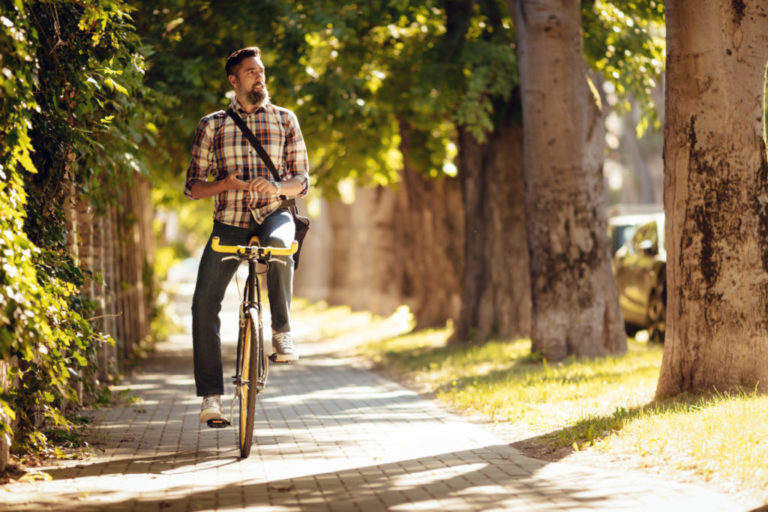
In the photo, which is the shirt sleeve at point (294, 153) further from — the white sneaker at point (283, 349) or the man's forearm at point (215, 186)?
the white sneaker at point (283, 349)

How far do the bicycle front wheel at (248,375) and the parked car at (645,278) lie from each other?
31.4ft

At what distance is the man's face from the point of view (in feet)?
24.3

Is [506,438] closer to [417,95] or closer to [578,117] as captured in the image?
[578,117]

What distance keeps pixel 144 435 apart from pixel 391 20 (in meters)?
8.13

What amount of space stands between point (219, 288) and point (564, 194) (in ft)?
21.2

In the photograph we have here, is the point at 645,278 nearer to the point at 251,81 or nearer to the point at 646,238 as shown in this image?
the point at 646,238

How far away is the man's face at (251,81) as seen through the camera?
7.42 metres

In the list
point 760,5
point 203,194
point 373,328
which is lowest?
point 373,328

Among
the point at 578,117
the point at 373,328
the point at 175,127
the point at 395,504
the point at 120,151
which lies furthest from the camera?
the point at 373,328

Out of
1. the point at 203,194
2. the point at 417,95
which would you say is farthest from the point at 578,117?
the point at 203,194

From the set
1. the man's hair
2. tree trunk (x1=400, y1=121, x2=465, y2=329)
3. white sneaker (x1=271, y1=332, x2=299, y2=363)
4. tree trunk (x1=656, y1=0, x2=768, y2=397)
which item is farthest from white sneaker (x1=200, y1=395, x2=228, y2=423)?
tree trunk (x1=400, y1=121, x2=465, y2=329)

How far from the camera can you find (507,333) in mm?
16078

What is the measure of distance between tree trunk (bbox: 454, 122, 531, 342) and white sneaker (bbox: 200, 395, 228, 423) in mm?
9131

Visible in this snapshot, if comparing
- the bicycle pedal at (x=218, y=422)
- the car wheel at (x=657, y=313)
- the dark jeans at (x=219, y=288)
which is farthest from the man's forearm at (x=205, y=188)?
the car wheel at (x=657, y=313)
